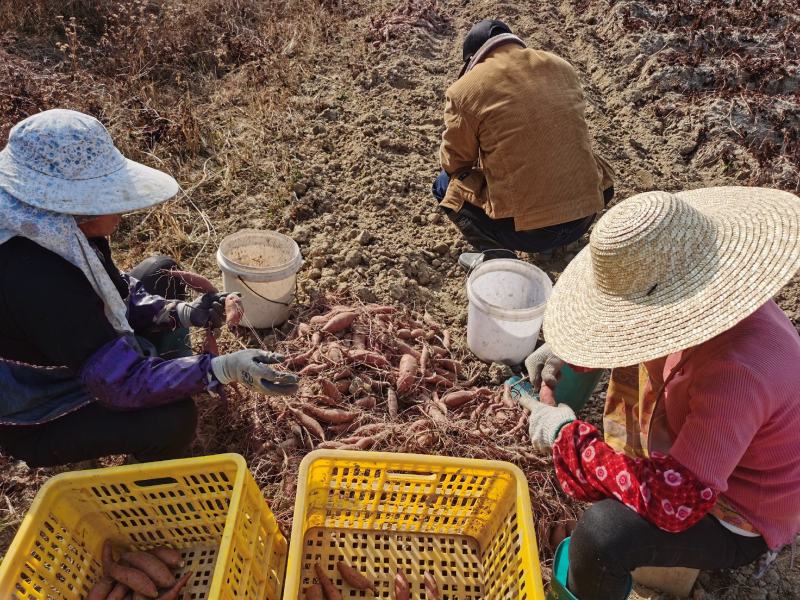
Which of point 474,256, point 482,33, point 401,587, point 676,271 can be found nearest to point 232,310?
point 401,587

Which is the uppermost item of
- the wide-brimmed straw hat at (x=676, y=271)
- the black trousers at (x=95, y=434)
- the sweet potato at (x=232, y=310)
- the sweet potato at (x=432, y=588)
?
the wide-brimmed straw hat at (x=676, y=271)

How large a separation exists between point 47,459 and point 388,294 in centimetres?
181

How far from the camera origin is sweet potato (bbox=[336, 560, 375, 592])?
207cm

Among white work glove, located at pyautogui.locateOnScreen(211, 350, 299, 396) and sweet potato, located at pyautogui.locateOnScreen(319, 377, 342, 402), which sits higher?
white work glove, located at pyautogui.locateOnScreen(211, 350, 299, 396)

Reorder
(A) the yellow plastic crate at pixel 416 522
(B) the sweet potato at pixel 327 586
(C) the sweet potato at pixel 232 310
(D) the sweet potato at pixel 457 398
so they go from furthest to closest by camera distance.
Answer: (D) the sweet potato at pixel 457 398 → (C) the sweet potato at pixel 232 310 → (B) the sweet potato at pixel 327 586 → (A) the yellow plastic crate at pixel 416 522

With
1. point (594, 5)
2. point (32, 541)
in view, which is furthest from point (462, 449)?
point (594, 5)

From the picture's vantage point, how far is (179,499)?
6.49 feet

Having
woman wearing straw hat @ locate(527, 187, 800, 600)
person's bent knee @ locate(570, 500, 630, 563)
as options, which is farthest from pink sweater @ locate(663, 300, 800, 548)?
person's bent knee @ locate(570, 500, 630, 563)

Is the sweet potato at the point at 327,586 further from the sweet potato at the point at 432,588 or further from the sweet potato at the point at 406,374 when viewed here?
the sweet potato at the point at 406,374

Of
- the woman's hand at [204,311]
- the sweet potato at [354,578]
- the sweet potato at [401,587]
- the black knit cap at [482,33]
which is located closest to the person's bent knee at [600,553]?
the sweet potato at [401,587]

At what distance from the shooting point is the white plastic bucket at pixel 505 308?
2.83m

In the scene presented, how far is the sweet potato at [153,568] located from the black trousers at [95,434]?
1.27 ft

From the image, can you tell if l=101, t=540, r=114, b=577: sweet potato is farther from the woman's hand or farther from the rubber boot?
the rubber boot

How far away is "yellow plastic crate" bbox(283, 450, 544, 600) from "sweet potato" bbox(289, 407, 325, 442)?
429mm
